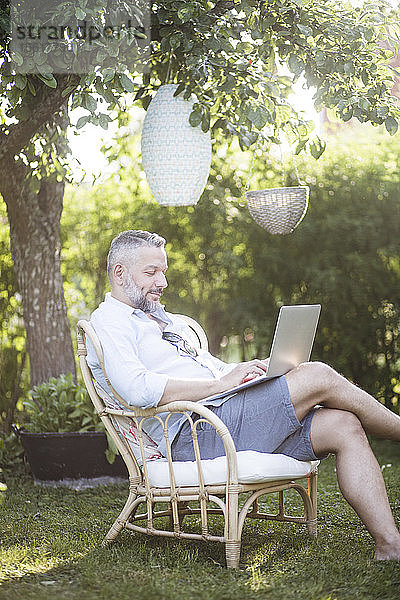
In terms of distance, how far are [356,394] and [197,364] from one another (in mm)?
598

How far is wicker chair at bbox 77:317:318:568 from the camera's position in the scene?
2.46m

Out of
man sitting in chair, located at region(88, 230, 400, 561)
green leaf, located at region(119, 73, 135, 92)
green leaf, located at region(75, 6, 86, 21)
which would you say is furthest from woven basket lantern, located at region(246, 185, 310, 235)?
green leaf, located at region(75, 6, 86, 21)

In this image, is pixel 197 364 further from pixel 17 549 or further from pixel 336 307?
pixel 336 307

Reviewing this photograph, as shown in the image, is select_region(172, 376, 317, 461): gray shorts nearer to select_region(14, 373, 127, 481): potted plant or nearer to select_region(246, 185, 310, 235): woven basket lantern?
select_region(246, 185, 310, 235): woven basket lantern

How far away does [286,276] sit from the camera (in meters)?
5.31

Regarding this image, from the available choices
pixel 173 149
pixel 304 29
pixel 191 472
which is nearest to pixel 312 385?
pixel 191 472

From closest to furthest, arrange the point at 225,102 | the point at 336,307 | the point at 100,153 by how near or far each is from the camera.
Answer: the point at 225,102 → the point at 100,153 → the point at 336,307

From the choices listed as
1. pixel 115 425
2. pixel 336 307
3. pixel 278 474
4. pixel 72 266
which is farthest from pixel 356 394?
pixel 72 266

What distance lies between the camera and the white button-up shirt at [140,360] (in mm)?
2572

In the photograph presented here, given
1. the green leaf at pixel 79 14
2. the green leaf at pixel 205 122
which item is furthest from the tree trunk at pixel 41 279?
the green leaf at pixel 79 14

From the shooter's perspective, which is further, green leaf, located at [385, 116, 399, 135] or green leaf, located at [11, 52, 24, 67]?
green leaf, located at [385, 116, 399, 135]

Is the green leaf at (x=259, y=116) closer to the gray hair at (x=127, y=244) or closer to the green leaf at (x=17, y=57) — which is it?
the gray hair at (x=127, y=244)

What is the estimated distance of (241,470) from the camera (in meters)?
2.47

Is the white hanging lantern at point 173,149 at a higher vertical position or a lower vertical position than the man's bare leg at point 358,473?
higher
